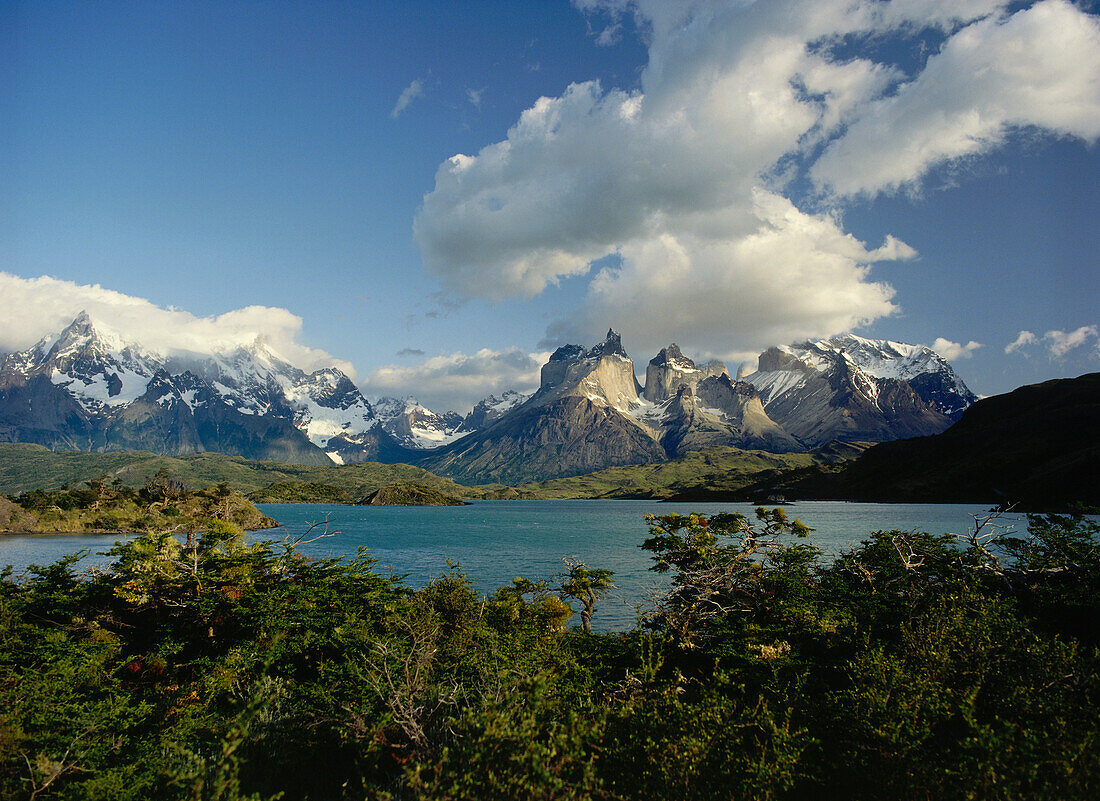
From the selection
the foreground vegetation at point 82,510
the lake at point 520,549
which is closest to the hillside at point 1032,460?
the lake at point 520,549

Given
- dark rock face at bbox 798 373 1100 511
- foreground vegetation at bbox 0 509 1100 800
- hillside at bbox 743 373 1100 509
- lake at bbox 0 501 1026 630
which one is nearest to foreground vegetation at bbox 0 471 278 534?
lake at bbox 0 501 1026 630

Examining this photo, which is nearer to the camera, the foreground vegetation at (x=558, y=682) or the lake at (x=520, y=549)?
the foreground vegetation at (x=558, y=682)

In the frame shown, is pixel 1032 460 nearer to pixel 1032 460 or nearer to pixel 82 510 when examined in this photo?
pixel 1032 460

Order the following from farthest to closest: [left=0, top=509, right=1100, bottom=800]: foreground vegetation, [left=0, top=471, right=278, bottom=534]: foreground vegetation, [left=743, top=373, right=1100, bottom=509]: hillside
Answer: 1. [left=743, top=373, right=1100, bottom=509]: hillside
2. [left=0, top=471, right=278, bottom=534]: foreground vegetation
3. [left=0, top=509, right=1100, bottom=800]: foreground vegetation

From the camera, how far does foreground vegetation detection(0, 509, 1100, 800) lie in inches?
406

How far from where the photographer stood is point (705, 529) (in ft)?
99.1

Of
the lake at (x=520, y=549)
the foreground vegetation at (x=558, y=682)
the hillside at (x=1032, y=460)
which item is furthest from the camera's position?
the hillside at (x=1032, y=460)

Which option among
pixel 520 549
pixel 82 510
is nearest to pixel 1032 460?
pixel 520 549

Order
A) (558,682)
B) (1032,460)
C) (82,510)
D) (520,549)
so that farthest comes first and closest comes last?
1. (1032,460)
2. (82,510)
3. (520,549)
4. (558,682)

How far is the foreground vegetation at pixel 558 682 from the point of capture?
10312 millimetres

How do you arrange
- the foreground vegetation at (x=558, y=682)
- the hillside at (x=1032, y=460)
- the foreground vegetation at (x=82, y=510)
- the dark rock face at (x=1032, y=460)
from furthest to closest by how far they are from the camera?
1. the hillside at (x=1032, y=460)
2. the dark rock face at (x=1032, y=460)
3. the foreground vegetation at (x=82, y=510)
4. the foreground vegetation at (x=558, y=682)

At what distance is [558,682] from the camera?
1664 centimetres

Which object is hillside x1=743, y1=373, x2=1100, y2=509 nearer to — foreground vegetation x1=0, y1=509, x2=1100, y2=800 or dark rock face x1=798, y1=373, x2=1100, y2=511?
dark rock face x1=798, y1=373, x2=1100, y2=511

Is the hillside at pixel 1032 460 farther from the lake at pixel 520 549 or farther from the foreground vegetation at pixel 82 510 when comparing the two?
the foreground vegetation at pixel 82 510
